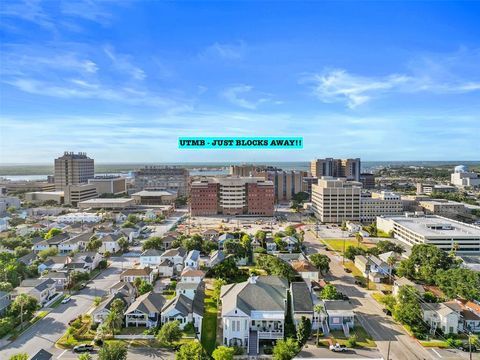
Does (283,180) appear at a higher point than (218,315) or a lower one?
higher

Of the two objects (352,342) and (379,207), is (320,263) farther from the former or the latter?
(379,207)

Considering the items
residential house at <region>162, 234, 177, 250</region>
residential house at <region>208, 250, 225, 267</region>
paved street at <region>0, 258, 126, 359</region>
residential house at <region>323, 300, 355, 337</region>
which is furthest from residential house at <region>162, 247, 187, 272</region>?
residential house at <region>323, 300, 355, 337</region>

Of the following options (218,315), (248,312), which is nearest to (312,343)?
(248,312)

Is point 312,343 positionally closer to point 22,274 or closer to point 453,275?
point 453,275

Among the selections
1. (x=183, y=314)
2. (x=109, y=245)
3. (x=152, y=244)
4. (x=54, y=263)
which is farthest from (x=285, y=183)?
(x=183, y=314)

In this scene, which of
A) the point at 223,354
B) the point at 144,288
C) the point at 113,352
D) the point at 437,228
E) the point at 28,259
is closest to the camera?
the point at 113,352

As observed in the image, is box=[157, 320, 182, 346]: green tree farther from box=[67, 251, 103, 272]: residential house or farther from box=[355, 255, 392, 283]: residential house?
box=[355, 255, 392, 283]: residential house

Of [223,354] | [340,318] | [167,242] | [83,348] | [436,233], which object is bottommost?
[83,348]

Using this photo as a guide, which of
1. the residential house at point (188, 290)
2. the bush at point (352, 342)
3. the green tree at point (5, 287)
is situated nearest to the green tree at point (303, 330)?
the bush at point (352, 342)
